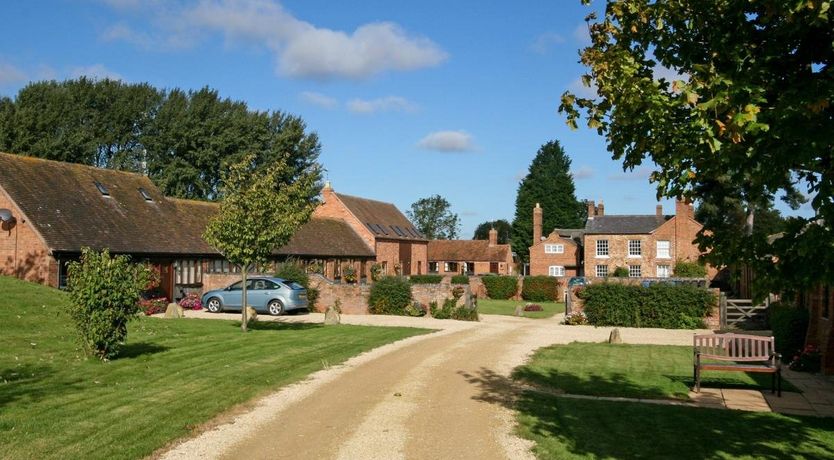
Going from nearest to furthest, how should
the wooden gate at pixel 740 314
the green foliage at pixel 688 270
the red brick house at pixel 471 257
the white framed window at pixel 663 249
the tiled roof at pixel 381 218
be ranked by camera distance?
the wooden gate at pixel 740 314, the green foliage at pixel 688 270, the tiled roof at pixel 381 218, the white framed window at pixel 663 249, the red brick house at pixel 471 257

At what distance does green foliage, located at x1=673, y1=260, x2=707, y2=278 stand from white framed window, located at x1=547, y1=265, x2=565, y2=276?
14078 mm

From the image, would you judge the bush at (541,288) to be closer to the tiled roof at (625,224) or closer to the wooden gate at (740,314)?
the tiled roof at (625,224)

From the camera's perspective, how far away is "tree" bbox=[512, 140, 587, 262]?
90.4 meters

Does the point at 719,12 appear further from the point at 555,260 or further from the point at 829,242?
the point at 555,260

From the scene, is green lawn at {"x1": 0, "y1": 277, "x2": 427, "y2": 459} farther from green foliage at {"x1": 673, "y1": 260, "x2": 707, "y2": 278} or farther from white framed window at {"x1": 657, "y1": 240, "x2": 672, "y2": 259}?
white framed window at {"x1": 657, "y1": 240, "x2": 672, "y2": 259}

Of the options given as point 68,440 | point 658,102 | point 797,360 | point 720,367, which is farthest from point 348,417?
point 797,360

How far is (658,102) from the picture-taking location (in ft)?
21.0

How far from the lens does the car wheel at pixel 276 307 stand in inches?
1113

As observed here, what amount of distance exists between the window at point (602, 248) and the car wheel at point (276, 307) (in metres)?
36.1

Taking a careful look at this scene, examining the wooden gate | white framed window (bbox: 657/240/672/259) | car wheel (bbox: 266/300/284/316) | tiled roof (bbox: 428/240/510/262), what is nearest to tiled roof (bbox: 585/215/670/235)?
white framed window (bbox: 657/240/672/259)

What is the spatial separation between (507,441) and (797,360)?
1017 centimetres

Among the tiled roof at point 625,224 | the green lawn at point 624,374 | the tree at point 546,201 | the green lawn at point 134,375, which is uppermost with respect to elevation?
the tree at point 546,201

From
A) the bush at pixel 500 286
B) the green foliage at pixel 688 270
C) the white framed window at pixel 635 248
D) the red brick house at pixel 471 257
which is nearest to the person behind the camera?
the bush at pixel 500 286

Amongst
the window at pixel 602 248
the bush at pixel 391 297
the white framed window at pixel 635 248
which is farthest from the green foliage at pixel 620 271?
the bush at pixel 391 297
